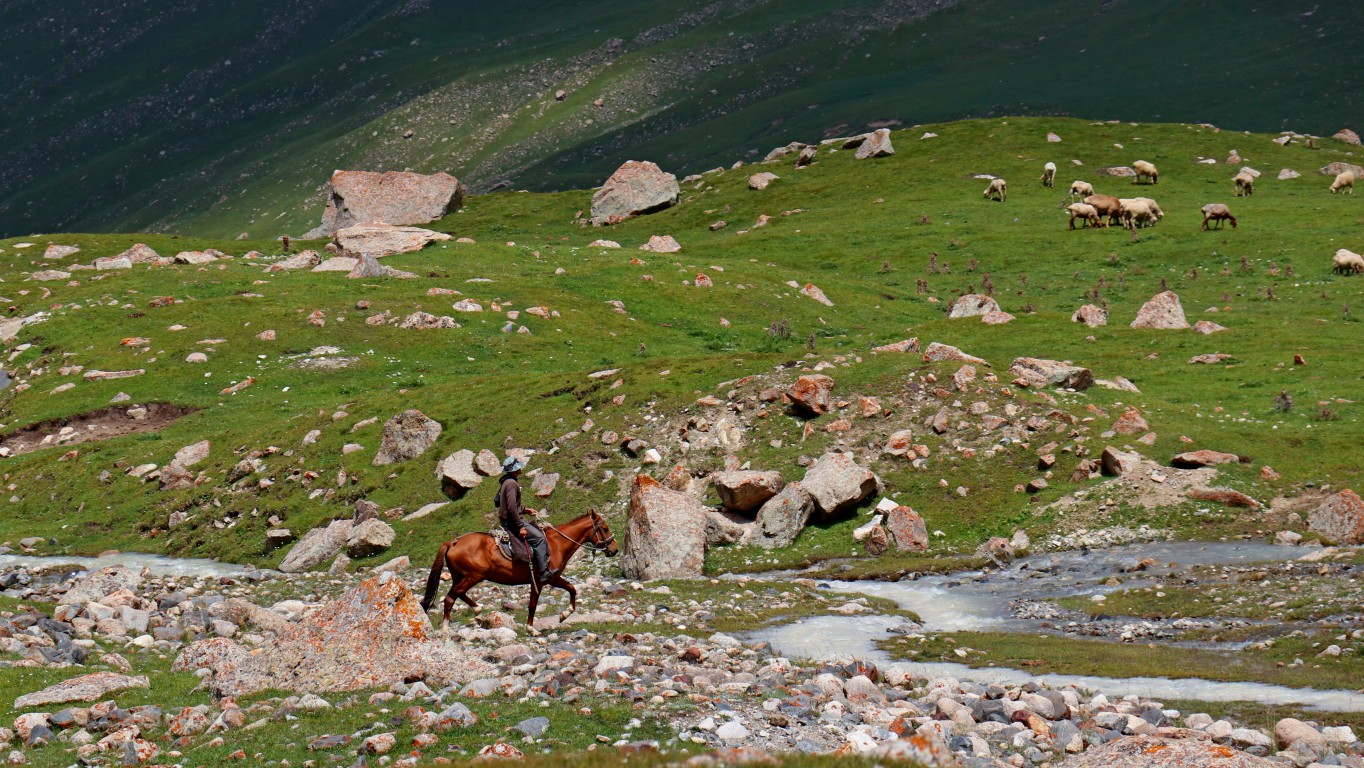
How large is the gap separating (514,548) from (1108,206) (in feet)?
249

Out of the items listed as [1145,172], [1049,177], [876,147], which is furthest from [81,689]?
[876,147]

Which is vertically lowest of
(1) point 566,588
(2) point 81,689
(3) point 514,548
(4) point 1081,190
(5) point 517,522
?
(4) point 1081,190

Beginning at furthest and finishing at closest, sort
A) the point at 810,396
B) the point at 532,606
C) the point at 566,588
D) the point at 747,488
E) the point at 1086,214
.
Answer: the point at 1086,214 < the point at 810,396 < the point at 747,488 < the point at 566,588 < the point at 532,606

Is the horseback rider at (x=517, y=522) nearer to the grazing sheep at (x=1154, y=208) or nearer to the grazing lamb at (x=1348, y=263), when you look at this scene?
the grazing lamb at (x=1348, y=263)

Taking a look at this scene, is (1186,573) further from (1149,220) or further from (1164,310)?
(1149,220)

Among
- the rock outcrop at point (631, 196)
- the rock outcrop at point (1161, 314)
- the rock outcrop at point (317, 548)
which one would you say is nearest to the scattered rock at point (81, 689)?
the rock outcrop at point (317, 548)

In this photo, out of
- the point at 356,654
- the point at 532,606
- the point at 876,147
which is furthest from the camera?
the point at 876,147

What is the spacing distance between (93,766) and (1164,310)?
2136 inches

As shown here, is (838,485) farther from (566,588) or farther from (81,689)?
(81,689)

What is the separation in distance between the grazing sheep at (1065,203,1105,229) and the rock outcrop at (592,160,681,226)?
4356 centimetres

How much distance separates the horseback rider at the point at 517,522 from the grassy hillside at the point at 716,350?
10760mm

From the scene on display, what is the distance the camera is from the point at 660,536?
108 ft

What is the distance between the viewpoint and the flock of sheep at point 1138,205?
69.5 meters

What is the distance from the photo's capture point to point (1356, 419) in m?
38.7
